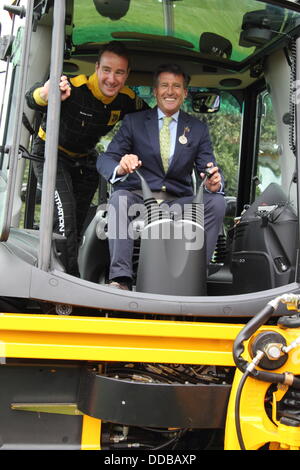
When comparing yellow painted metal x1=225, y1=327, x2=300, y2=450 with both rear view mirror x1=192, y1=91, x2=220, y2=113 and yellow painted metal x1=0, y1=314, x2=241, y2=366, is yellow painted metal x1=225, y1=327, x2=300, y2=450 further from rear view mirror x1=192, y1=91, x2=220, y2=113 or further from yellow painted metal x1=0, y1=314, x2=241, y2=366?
rear view mirror x1=192, y1=91, x2=220, y2=113

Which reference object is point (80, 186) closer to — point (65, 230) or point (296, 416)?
Result: point (65, 230)

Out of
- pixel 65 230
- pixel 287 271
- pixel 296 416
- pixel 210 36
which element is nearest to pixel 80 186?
pixel 65 230

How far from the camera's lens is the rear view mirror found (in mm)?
4516

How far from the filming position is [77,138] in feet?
12.9

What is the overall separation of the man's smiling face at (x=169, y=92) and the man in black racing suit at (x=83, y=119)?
0.28 meters

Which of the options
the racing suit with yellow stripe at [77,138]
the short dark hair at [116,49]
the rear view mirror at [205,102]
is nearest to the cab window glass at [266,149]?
the rear view mirror at [205,102]

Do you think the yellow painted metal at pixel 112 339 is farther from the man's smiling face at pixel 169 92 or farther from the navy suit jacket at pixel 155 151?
the man's smiling face at pixel 169 92

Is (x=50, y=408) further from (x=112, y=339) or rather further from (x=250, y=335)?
(x=250, y=335)

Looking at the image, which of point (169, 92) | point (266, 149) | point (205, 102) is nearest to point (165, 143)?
point (169, 92)

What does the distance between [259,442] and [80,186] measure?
2295 mm

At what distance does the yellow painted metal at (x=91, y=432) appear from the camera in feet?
8.71

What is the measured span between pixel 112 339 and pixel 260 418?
696 mm

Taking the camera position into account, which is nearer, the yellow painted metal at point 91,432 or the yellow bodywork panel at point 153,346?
the yellow bodywork panel at point 153,346

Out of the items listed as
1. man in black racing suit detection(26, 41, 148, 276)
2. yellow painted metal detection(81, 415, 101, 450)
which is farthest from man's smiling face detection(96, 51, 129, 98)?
yellow painted metal detection(81, 415, 101, 450)
